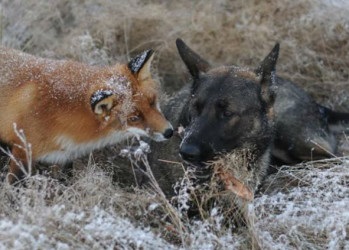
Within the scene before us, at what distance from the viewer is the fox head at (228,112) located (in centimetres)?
498

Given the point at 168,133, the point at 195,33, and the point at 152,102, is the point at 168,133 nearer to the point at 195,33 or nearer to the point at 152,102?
the point at 152,102

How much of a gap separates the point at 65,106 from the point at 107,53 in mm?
3220

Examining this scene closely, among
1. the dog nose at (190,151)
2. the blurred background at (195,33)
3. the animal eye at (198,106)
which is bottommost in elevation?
the blurred background at (195,33)

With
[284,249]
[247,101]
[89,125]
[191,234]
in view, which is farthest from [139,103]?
[284,249]

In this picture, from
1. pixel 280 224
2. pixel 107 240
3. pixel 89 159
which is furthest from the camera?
pixel 89 159

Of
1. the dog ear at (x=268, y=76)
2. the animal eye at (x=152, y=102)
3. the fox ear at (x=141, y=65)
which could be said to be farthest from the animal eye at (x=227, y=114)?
the fox ear at (x=141, y=65)

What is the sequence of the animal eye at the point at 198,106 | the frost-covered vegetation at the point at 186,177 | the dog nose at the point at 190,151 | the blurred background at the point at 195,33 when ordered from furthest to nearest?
the blurred background at the point at 195,33 < the animal eye at the point at 198,106 < the dog nose at the point at 190,151 < the frost-covered vegetation at the point at 186,177

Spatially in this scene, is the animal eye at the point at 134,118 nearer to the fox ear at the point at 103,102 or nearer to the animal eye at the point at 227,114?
the fox ear at the point at 103,102

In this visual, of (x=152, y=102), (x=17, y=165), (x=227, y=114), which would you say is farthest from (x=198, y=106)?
(x=17, y=165)

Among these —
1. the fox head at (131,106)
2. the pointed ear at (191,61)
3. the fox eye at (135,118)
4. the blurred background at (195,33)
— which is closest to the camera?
the fox head at (131,106)

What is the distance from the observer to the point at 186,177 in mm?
4633

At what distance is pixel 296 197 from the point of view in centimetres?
495

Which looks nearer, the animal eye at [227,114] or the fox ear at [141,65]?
the animal eye at [227,114]

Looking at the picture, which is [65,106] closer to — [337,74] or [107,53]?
[107,53]
